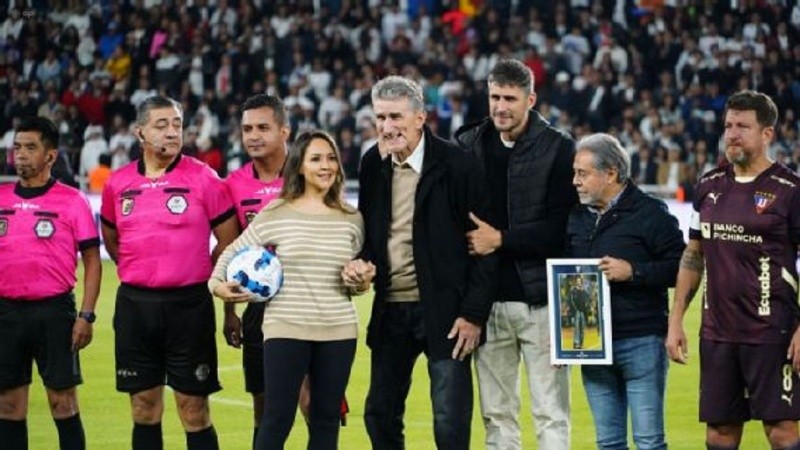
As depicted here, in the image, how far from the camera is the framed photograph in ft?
Result: 28.8

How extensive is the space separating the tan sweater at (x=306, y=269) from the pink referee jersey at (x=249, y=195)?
3.24ft

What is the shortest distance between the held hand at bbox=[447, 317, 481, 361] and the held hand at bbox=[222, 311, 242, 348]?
5.25 feet

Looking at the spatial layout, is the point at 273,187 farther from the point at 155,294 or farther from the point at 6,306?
the point at 6,306

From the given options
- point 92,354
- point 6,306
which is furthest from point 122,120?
point 6,306

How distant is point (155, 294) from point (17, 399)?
113 cm

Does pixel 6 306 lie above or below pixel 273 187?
below

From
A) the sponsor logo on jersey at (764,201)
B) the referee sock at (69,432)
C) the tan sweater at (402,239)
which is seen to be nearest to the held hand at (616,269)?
the sponsor logo on jersey at (764,201)

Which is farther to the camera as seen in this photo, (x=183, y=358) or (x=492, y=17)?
(x=492, y=17)

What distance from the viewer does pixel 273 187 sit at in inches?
392

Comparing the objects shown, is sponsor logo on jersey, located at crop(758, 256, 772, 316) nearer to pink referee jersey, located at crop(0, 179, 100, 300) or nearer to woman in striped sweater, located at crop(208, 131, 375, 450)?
woman in striped sweater, located at crop(208, 131, 375, 450)

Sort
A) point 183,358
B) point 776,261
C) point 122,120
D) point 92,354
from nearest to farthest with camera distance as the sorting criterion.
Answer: point 776,261
point 183,358
point 92,354
point 122,120

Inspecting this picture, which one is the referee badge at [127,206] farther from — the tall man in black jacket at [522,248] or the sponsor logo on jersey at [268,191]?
the tall man in black jacket at [522,248]

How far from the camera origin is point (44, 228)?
992 cm

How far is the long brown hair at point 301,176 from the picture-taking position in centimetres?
888
